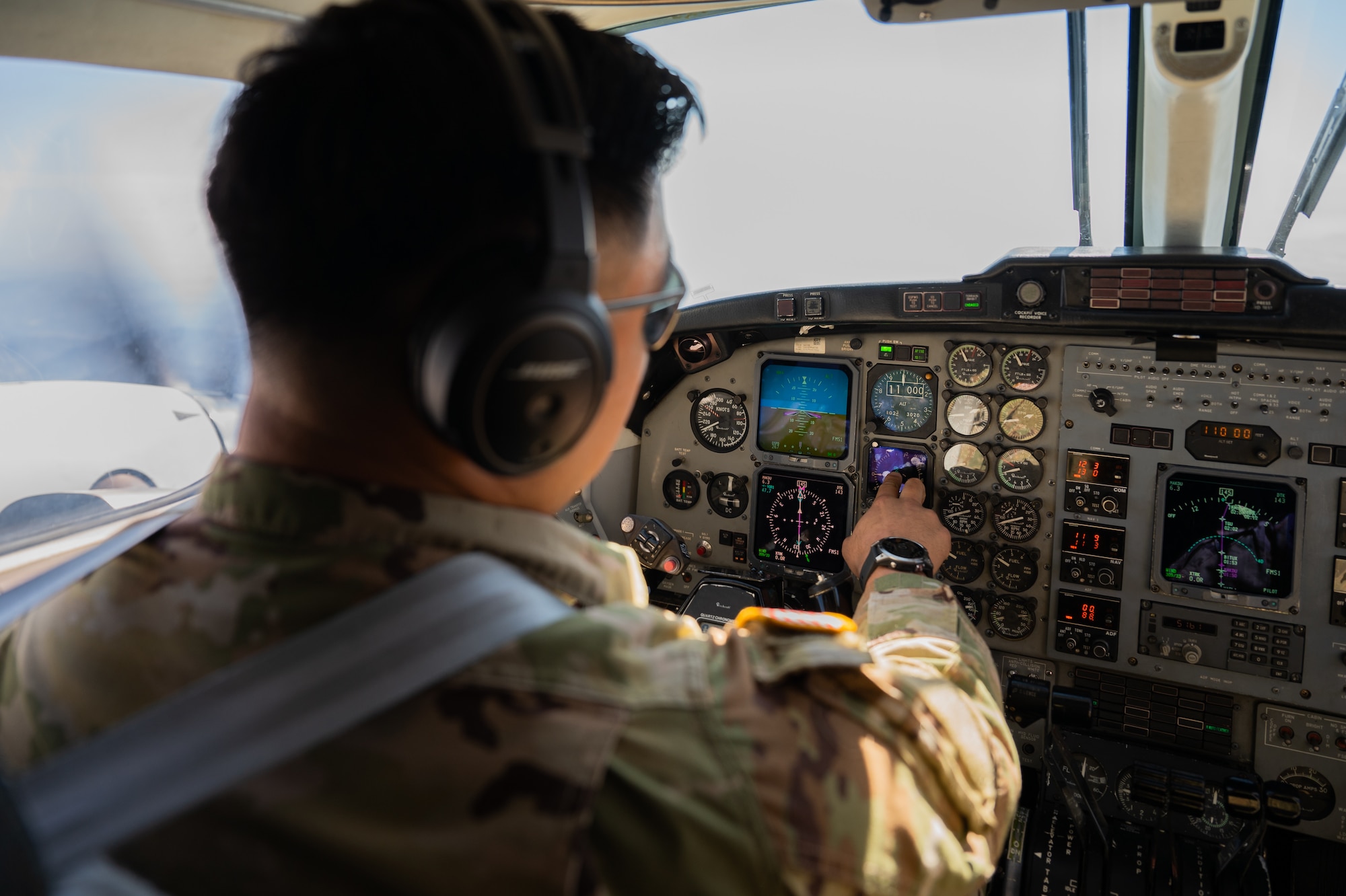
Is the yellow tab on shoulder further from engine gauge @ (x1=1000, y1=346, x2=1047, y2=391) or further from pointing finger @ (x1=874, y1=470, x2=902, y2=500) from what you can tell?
engine gauge @ (x1=1000, y1=346, x2=1047, y2=391)

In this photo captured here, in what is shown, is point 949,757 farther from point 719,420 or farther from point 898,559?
point 719,420

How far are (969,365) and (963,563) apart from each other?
713 mm

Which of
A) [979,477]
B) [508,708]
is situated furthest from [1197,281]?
[508,708]

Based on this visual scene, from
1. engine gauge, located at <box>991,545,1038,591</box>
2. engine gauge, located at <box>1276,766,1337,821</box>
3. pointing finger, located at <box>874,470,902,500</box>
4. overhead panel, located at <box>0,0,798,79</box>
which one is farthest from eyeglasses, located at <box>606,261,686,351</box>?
engine gauge, located at <box>1276,766,1337,821</box>

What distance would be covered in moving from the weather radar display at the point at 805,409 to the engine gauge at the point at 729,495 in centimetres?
19

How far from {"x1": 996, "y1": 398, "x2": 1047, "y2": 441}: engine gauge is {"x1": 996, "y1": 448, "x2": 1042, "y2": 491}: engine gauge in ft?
0.17

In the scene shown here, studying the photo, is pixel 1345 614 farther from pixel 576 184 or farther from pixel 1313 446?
pixel 576 184

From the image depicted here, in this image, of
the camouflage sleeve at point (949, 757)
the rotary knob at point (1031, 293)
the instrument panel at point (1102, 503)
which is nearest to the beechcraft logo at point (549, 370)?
the camouflage sleeve at point (949, 757)

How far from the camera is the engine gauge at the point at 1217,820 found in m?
2.60

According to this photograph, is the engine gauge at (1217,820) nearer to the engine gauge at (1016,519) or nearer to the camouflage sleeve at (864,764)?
the engine gauge at (1016,519)

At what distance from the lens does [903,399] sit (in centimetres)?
319

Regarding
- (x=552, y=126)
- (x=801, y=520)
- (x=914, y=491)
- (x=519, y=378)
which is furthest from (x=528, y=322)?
(x=801, y=520)

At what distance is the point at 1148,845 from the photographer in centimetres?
263

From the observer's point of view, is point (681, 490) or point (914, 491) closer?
point (914, 491)
